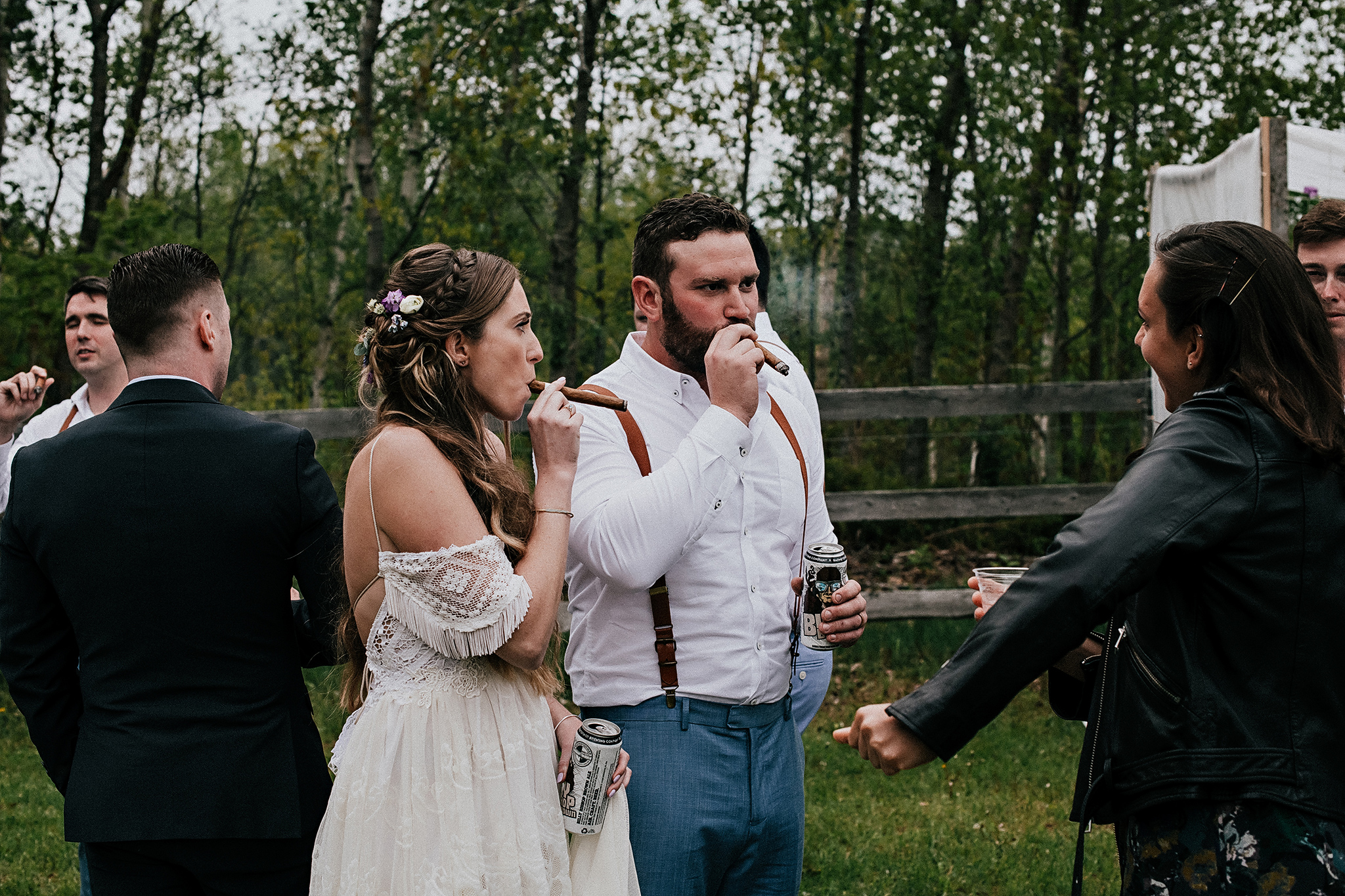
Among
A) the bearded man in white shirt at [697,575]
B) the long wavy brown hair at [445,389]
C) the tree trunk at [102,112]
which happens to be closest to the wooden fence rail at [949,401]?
the bearded man in white shirt at [697,575]

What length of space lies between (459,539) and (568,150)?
763 centimetres

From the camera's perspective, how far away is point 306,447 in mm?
2404

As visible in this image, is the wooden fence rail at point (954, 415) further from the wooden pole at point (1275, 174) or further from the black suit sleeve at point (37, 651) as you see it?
the black suit sleeve at point (37, 651)

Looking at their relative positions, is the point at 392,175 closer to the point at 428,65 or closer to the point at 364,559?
the point at 428,65

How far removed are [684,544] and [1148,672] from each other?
36.8 inches

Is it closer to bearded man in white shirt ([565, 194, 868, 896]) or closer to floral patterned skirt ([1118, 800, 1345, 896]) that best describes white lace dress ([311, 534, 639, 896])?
bearded man in white shirt ([565, 194, 868, 896])

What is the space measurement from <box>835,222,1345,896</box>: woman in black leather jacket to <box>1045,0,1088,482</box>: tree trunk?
25.7 feet

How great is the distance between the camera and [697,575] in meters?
2.46

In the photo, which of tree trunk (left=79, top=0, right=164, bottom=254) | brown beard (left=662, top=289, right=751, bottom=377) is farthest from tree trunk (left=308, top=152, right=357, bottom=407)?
brown beard (left=662, top=289, right=751, bottom=377)

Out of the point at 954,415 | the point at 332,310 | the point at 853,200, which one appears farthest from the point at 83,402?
the point at 332,310

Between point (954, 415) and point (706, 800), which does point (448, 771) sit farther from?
point (954, 415)

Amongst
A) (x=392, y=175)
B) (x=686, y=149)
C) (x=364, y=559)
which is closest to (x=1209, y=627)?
(x=364, y=559)

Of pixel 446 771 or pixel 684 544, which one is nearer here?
pixel 446 771

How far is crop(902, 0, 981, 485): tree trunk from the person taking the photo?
10.2 metres
